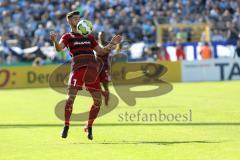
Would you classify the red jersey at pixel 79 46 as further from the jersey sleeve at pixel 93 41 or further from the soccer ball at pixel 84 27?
the soccer ball at pixel 84 27

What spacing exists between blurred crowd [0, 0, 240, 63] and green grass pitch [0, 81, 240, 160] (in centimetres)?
1250

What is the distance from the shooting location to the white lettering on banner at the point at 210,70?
113ft

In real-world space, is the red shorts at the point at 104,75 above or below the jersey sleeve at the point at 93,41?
below

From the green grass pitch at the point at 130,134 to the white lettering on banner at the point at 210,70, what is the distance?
37.7ft

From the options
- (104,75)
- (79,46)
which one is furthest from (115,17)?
(79,46)

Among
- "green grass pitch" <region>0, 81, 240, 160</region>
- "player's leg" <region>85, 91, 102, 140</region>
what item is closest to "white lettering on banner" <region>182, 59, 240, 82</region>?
"green grass pitch" <region>0, 81, 240, 160</region>

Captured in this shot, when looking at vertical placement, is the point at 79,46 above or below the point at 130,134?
above

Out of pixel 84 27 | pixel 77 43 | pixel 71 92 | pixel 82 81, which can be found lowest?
pixel 71 92

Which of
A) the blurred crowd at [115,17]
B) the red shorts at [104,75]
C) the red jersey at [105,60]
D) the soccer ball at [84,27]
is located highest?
the blurred crowd at [115,17]

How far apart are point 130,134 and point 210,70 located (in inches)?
822

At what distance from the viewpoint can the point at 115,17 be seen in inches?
1483

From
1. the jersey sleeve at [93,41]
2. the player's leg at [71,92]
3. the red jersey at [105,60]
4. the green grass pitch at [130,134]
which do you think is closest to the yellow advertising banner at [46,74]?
the green grass pitch at [130,134]

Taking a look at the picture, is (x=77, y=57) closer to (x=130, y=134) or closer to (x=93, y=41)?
(x=93, y=41)

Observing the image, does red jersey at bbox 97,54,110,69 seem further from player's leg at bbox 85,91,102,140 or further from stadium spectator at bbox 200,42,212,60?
stadium spectator at bbox 200,42,212,60
